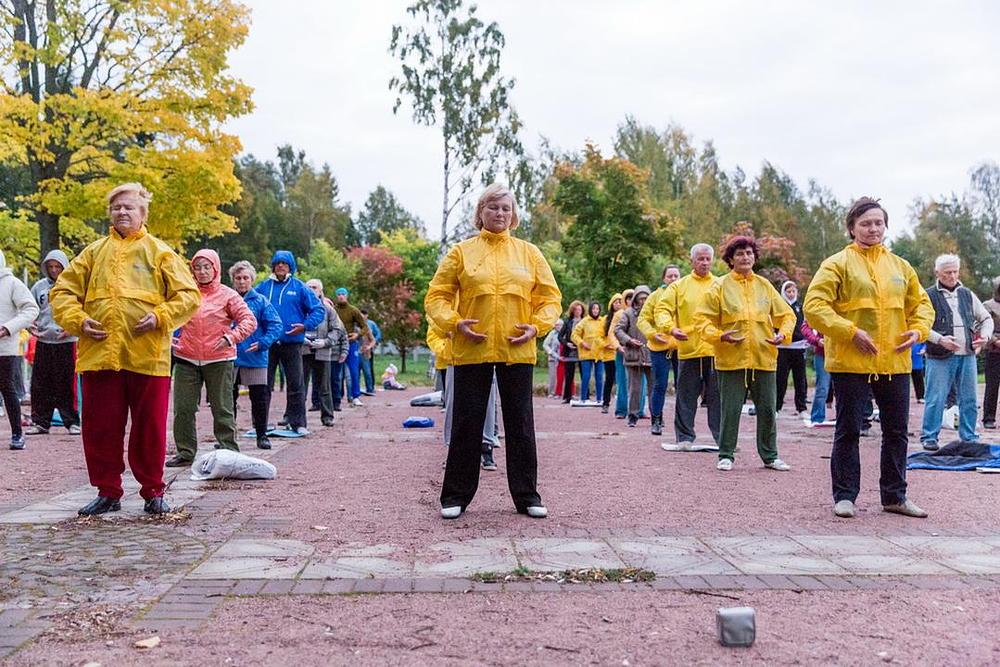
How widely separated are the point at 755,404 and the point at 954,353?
2.96 metres

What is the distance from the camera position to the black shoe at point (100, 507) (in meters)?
5.98

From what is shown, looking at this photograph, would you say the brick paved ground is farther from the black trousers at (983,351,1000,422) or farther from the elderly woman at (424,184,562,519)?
the black trousers at (983,351,1000,422)

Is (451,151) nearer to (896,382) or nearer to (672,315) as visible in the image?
(672,315)

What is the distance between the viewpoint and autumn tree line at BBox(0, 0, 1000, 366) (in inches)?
784

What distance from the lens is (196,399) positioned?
852cm

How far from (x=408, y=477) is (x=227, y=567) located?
342 centimetres

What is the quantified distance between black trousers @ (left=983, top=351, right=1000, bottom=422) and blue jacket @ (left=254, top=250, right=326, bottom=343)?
27.8ft

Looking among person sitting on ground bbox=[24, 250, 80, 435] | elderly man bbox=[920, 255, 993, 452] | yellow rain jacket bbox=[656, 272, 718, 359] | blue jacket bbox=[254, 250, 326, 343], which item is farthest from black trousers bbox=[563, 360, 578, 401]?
person sitting on ground bbox=[24, 250, 80, 435]

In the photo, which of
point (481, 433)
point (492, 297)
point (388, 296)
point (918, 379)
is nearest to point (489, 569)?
point (481, 433)

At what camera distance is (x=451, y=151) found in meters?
35.3

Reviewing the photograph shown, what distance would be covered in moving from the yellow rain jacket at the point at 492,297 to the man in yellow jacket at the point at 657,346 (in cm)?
494

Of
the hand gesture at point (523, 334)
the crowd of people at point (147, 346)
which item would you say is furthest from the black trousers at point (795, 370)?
the hand gesture at point (523, 334)

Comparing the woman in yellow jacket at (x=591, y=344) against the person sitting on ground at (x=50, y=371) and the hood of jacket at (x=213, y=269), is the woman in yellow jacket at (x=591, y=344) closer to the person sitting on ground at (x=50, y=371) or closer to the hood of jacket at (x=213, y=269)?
the person sitting on ground at (x=50, y=371)

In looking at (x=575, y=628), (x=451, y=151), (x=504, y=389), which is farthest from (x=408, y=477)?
(x=451, y=151)
